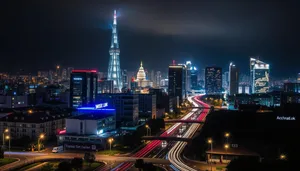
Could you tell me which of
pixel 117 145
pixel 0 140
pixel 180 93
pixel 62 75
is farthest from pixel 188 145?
pixel 62 75

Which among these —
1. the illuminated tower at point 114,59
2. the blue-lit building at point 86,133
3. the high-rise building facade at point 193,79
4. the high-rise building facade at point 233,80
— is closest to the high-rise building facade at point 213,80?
the high-rise building facade at point 233,80

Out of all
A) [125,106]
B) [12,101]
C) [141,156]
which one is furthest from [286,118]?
[12,101]

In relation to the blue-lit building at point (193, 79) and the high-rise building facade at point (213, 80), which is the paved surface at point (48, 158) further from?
the blue-lit building at point (193, 79)

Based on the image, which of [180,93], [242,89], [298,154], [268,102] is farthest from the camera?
[242,89]

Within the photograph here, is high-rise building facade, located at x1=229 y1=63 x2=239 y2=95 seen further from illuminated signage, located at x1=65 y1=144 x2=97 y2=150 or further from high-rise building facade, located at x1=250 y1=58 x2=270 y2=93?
illuminated signage, located at x1=65 y1=144 x2=97 y2=150

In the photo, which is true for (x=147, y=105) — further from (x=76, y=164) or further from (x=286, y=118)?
(x=76, y=164)

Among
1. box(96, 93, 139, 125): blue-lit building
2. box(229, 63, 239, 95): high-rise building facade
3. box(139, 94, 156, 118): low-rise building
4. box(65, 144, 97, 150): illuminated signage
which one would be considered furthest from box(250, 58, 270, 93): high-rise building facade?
box(65, 144, 97, 150): illuminated signage

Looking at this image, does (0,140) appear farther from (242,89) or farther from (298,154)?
(242,89)

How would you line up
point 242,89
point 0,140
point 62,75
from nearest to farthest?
point 0,140 → point 242,89 → point 62,75
